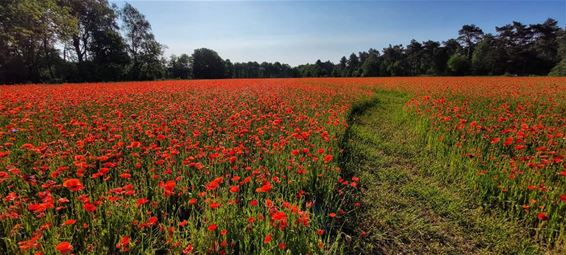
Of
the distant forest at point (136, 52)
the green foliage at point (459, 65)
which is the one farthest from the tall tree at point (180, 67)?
the green foliage at point (459, 65)

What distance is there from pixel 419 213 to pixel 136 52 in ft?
194

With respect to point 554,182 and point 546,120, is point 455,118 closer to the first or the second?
point 546,120

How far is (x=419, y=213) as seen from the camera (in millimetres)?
3756

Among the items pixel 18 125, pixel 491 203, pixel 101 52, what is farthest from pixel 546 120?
pixel 101 52

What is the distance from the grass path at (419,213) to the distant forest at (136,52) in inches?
958

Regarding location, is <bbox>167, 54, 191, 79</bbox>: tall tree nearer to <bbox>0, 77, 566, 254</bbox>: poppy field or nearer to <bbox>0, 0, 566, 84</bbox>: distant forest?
<bbox>0, 0, 566, 84</bbox>: distant forest

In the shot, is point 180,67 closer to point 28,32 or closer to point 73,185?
point 28,32

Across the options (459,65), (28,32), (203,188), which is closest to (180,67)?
(28,32)

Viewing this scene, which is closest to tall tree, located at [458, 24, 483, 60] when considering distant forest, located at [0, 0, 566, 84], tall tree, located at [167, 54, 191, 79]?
distant forest, located at [0, 0, 566, 84]

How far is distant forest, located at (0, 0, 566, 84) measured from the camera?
21562 mm

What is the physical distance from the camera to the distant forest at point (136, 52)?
21562 millimetres

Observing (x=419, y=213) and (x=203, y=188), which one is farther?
(x=419, y=213)

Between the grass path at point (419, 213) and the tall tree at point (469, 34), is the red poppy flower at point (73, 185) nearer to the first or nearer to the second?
the grass path at point (419, 213)

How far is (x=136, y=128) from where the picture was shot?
4863 millimetres
